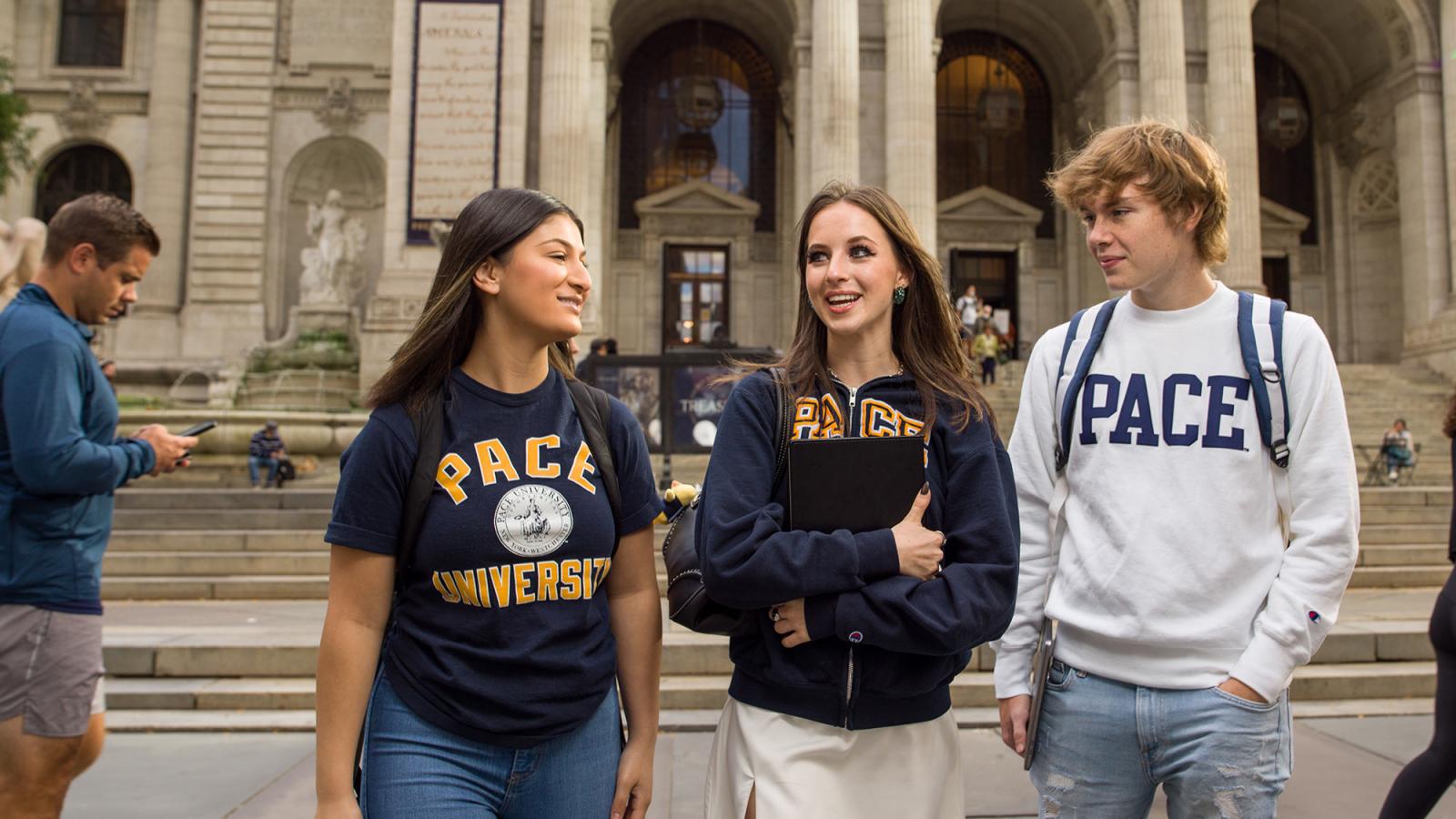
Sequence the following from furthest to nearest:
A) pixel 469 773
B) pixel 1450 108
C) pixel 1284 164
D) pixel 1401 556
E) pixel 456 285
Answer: pixel 1284 164 < pixel 1450 108 < pixel 1401 556 < pixel 456 285 < pixel 469 773

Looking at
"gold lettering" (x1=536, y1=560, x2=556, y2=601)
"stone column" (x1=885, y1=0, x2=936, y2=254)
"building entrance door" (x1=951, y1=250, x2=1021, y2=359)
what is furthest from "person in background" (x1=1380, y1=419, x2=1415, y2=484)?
"gold lettering" (x1=536, y1=560, x2=556, y2=601)

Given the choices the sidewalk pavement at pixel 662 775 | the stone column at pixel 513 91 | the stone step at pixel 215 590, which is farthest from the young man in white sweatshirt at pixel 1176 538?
the stone column at pixel 513 91

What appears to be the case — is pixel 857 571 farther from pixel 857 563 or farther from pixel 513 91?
pixel 513 91

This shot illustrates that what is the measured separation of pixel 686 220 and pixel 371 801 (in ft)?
87.7

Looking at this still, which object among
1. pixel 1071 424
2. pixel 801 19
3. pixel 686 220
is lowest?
pixel 1071 424

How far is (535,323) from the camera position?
2.21 meters

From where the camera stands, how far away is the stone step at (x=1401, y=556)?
33.3ft

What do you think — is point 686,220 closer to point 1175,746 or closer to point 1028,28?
point 1028,28

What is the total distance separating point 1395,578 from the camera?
9.74 m

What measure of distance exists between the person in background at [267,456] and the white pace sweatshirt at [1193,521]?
13.6m

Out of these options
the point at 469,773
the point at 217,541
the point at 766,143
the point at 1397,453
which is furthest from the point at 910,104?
the point at 469,773

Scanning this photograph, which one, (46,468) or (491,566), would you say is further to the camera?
A: (46,468)

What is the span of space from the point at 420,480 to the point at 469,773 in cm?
61

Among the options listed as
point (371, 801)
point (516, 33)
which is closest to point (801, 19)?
point (516, 33)
